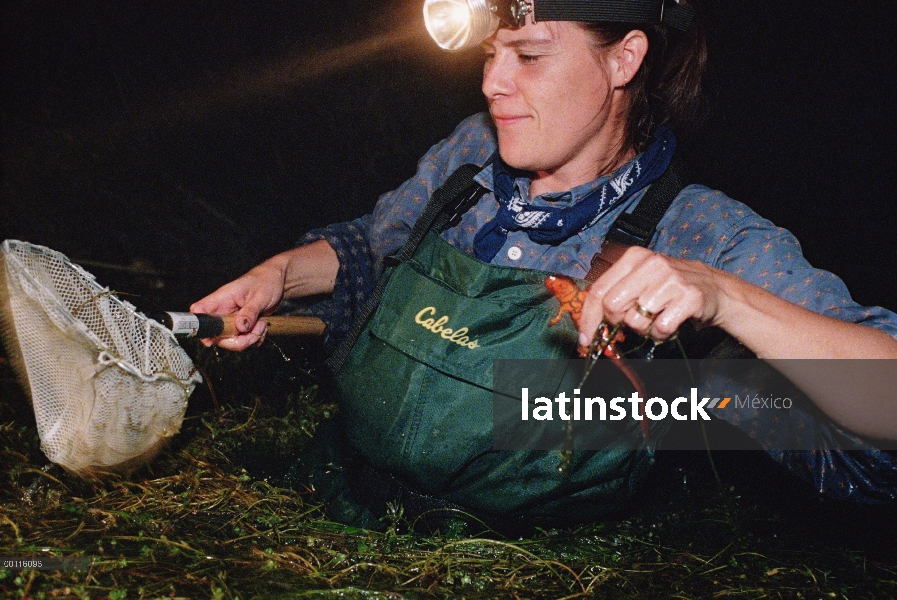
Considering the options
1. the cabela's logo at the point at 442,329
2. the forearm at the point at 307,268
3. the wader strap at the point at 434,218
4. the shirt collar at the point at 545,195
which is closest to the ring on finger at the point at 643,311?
the cabela's logo at the point at 442,329

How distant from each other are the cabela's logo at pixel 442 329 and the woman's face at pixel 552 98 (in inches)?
23.4

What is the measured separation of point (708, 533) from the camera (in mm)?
2480

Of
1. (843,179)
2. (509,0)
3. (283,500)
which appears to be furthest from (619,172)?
(843,179)

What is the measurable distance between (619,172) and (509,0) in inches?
25.1

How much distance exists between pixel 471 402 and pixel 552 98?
1.00 m

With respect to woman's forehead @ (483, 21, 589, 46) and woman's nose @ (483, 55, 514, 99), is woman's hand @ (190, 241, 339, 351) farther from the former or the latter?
woman's forehead @ (483, 21, 589, 46)

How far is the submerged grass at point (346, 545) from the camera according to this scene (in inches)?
70.6

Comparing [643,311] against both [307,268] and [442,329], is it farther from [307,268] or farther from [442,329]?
[307,268]

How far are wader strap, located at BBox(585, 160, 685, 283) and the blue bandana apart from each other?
0.15ft

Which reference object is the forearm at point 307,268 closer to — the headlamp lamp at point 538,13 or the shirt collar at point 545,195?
the shirt collar at point 545,195

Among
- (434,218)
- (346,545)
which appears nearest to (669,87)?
(434,218)

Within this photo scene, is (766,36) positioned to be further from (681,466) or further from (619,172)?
(681,466)

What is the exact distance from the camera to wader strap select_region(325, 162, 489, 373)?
2.23 m

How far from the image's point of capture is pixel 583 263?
6.66ft
